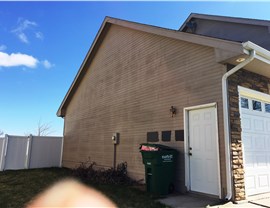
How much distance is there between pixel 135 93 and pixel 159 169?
131 inches

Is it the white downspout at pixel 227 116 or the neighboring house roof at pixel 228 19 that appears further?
the neighboring house roof at pixel 228 19

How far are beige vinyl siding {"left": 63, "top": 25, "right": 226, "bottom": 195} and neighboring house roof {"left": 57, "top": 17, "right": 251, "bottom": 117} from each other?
0.23 meters

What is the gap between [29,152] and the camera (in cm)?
1260

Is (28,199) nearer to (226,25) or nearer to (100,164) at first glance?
(100,164)

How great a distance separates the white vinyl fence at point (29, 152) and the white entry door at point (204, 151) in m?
9.52

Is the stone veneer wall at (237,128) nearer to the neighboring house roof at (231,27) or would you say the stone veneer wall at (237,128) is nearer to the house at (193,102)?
the house at (193,102)

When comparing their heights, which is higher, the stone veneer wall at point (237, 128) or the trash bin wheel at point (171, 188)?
the stone veneer wall at point (237, 128)

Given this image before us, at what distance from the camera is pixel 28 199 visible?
5.83 metres

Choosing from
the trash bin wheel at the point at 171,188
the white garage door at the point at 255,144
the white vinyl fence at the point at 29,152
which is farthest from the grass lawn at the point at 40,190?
the white vinyl fence at the point at 29,152

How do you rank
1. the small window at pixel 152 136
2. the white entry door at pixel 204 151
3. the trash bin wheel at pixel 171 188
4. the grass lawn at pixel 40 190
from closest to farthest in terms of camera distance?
the grass lawn at pixel 40 190
the white entry door at pixel 204 151
the trash bin wheel at pixel 171 188
the small window at pixel 152 136

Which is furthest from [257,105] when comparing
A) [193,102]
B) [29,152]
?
[29,152]

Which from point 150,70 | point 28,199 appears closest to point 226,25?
point 150,70

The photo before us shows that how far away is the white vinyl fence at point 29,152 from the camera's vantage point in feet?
39.5

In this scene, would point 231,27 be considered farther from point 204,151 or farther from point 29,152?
point 29,152
